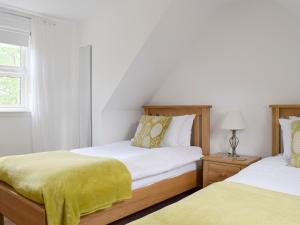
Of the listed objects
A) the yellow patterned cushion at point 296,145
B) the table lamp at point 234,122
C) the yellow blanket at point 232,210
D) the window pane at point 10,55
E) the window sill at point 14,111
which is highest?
the window pane at point 10,55

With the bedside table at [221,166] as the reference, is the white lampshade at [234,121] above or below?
above

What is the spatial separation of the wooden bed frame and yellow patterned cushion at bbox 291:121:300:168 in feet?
3.51

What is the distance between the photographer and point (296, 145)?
2180 millimetres

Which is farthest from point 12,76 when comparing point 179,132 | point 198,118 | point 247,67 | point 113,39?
point 247,67

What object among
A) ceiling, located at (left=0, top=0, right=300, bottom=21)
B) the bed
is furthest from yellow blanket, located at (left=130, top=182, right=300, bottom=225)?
ceiling, located at (left=0, top=0, right=300, bottom=21)

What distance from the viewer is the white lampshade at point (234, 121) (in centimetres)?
284

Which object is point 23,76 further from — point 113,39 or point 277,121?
point 277,121

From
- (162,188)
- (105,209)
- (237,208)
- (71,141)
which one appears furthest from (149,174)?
(71,141)

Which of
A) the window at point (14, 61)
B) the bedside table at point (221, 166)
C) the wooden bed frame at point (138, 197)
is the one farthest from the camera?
the window at point (14, 61)

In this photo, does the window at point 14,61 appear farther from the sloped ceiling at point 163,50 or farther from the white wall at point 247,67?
the white wall at point 247,67

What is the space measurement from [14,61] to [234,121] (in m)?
2.66

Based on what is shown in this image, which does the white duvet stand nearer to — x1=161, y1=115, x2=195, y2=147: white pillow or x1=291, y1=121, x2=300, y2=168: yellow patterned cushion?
x1=161, y1=115, x2=195, y2=147: white pillow

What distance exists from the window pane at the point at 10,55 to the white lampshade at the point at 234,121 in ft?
8.40

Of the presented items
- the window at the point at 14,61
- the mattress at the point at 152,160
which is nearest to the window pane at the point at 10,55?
the window at the point at 14,61
